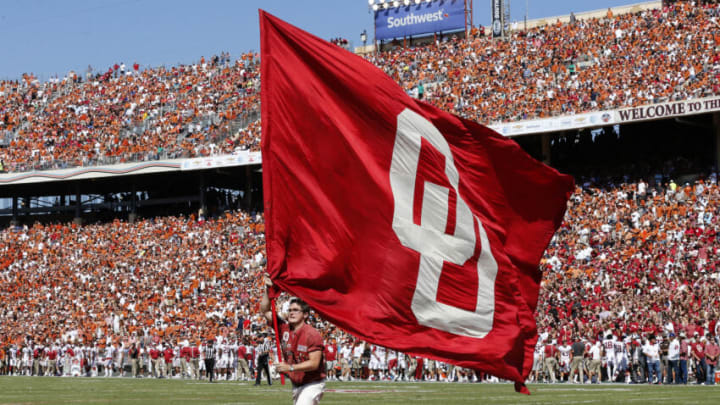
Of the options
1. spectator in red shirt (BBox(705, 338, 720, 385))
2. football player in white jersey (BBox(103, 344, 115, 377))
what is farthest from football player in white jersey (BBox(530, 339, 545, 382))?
football player in white jersey (BBox(103, 344, 115, 377))

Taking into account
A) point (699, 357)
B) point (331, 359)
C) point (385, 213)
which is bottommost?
point (331, 359)

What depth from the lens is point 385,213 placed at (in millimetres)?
9711

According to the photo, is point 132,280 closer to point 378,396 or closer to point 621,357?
point 621,357

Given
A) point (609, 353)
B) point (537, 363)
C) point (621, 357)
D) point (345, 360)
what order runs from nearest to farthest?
point (621, 357)
point (609, 353)
point (537, 363)
point (345, 360)

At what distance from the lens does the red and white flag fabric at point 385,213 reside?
30.1ft

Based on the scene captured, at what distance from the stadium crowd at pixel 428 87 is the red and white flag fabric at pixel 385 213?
2761cm

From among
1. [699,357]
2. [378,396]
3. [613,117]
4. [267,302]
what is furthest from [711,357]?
[267,302]

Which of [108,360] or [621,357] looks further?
[108,360]

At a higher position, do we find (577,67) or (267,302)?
(577,67)

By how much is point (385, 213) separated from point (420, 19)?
44.5 meters

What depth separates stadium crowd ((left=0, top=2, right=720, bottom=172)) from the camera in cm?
3934

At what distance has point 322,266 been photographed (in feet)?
30.1

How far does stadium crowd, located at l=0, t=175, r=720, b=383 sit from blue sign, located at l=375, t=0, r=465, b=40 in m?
14.0

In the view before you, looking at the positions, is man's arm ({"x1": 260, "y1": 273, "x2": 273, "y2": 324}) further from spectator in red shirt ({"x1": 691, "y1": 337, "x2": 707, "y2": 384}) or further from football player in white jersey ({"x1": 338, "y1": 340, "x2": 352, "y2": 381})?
football player in white jersey ({"x1": 338, "y1": 340, "x2": 352, "y2": 381})
